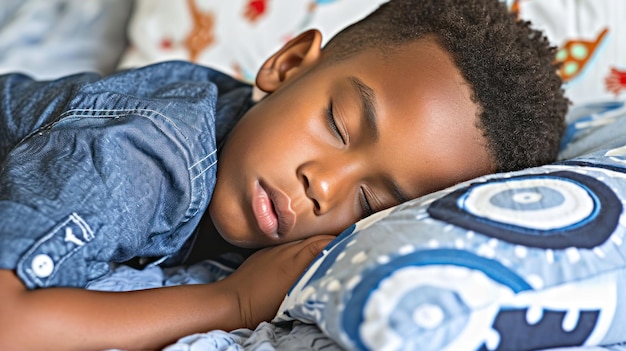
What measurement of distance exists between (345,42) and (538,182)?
568 millimetres

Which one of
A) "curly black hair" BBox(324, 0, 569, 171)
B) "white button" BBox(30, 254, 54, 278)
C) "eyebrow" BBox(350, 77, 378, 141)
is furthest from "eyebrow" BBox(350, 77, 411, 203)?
"white button" BBox(30, 254, 54, 278)

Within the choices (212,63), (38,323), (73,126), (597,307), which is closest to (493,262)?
(597,307)

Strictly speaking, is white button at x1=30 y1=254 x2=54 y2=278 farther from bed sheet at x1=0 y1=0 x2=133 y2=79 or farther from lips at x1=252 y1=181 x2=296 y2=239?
bed sheet at x1=0 y1=0 x2=133 y2=79

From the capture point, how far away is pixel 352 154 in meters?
1.14

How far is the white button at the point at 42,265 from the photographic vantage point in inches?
34.6

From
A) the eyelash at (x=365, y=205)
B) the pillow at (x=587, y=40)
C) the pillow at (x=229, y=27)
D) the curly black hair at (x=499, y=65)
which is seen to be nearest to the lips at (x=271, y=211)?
the eyelash at (x=365, y=205)

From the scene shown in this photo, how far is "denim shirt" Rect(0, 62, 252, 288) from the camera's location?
2.94ft

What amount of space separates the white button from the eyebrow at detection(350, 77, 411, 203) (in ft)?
1.68

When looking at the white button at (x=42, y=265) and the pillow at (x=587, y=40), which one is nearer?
the white button at (x=42, y=265)

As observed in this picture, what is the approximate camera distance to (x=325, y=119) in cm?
118

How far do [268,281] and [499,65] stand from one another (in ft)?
1.71

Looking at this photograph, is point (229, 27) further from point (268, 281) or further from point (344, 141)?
point (268, 281)

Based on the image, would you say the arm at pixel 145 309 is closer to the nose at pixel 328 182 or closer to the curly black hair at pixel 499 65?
the nose at pixel 328 182

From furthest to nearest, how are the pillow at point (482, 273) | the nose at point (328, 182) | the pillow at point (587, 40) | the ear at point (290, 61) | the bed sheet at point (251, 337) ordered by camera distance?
the pillow at point (587, 40) < the ear at point (290, 61) < the nose at point (328, 182) < the bed sheet at point (251, 337) < the pillow at point (482, 273)
